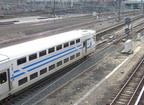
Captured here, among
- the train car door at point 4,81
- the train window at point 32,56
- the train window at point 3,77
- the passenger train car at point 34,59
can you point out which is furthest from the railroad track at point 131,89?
the train window at point 3,77

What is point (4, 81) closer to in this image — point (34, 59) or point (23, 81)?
point (23, 81)

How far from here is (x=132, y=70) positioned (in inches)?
800

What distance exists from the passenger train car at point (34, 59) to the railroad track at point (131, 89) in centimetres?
579

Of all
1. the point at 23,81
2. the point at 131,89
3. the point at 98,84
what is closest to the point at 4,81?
the point at 23,81

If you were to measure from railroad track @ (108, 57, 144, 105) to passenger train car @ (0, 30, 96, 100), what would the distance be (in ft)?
19.0

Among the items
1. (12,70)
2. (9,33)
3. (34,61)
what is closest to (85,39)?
(34,61)

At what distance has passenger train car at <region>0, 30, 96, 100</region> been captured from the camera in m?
13.4

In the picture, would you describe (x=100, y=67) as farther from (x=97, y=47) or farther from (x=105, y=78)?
(x=97, y=47)

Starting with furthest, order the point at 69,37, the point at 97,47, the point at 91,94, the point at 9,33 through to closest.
→ the point at 9,33
the point at 97,47
the point at 69,37
the point at 91,94

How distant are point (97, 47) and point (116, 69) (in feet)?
30.2

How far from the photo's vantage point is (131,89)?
16188 mm

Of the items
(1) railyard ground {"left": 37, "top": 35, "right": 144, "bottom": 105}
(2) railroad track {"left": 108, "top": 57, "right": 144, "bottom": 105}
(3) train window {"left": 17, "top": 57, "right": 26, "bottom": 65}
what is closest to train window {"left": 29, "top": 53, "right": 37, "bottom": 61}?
(3) train window {"left": 17, "top": 57, "right": 26, "bottom": 65}

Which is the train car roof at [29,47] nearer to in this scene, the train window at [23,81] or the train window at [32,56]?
the train window at [32,56]

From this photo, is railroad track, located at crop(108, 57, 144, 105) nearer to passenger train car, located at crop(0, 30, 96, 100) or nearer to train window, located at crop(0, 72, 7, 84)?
passenger train car, located at crop(0, 30, 96, 100)
